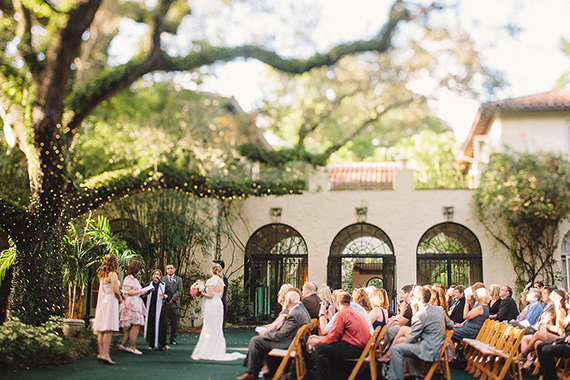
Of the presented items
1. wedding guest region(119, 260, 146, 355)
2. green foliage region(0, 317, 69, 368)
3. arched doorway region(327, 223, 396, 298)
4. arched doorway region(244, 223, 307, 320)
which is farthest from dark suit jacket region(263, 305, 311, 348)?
arched doorway region(244, 223, 307, 320)

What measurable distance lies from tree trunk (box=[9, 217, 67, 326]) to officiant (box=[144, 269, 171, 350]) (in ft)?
5.21

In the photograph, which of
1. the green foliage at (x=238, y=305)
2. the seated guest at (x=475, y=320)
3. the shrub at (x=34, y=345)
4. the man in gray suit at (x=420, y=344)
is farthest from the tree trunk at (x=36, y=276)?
the seated guest at (x=475, y=320)

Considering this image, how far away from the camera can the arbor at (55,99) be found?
352 inches

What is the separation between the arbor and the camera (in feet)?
29.4

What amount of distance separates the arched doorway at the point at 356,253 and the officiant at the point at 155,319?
7256 millimetres

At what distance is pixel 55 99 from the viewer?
900 centimetres

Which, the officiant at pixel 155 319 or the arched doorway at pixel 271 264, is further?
the arched doorway at pixel 271 264

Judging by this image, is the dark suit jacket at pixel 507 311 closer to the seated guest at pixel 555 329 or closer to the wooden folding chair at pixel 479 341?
the wooden folding chair at pixel 479 341

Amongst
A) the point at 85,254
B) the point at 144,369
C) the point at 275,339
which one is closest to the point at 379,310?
the point at 275,339

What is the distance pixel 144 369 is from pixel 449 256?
36.4 feet

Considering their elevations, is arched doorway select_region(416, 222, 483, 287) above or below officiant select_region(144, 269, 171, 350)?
above

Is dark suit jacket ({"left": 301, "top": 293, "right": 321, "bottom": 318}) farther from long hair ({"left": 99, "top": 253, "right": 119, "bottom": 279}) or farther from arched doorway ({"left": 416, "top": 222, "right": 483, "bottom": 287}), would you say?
arched doorway ({"left": 416, "top": 222, "right": 483, "bottom": 287})

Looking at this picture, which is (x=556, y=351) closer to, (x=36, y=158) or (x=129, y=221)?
(x=36, y=158)

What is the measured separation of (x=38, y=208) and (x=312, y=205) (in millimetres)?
9463
